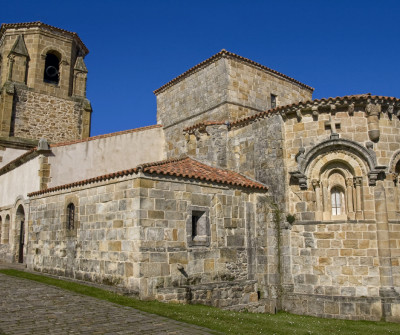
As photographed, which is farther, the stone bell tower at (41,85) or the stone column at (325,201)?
the stone bell tower at (41,85)

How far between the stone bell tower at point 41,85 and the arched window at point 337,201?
14926mm

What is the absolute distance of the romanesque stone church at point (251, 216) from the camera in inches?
385

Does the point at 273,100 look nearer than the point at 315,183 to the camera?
No

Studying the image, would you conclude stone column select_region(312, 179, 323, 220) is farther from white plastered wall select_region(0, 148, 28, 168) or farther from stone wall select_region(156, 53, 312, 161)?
white plastered wall select_region(0, 148, 28, 168)

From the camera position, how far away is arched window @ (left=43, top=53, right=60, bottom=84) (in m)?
21.9

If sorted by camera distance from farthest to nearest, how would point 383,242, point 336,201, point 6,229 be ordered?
point 6,229, point 336,201, point 383,242

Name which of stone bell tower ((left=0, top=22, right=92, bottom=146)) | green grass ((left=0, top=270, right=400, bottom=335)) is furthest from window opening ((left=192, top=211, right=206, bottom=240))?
stone bell tower ((left=0, top=22, right=92, bottom=146))

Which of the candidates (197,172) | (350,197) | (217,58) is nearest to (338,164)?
(350,197)

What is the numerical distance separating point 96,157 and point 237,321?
Answer: 31.6 ft

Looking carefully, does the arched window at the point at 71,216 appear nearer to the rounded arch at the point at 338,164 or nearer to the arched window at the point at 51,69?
the rounded arch at the point at 338,164

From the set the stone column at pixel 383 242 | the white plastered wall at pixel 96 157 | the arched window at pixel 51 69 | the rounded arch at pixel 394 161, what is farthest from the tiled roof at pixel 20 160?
the rounded arch at pixel 394 161

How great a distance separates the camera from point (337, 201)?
456 inches

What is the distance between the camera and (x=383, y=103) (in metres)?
11.3

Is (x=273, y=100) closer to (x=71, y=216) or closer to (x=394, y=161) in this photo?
(x=394, y=161)
